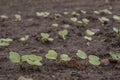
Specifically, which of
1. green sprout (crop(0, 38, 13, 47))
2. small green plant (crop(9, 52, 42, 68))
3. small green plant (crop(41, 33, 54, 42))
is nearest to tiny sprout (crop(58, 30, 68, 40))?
small green plant (crop(41, 33, 54, 42))

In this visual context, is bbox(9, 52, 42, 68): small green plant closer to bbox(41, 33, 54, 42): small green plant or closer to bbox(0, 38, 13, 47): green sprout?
bbox(0, 38, 13, 47): green sprout

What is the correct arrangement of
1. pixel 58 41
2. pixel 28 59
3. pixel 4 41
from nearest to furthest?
pixel 28 59, pixel 4 41, pixel 58 41

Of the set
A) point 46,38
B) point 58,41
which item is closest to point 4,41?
point 46,38

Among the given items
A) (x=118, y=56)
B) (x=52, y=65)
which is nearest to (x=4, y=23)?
(x=52, y=65)

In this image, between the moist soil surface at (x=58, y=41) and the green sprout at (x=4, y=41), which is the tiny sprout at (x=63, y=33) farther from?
the green sprout at (x=4, y=41)

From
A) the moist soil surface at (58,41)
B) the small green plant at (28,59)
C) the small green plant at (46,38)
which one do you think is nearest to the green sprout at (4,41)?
the moist soil surface at (58,41)

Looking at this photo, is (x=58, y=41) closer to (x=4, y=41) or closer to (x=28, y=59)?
(x=4, y=41)

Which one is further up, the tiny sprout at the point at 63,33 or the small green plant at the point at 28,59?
the small green plant at the point at 28,59

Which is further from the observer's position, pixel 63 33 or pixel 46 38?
pixel 63 33
